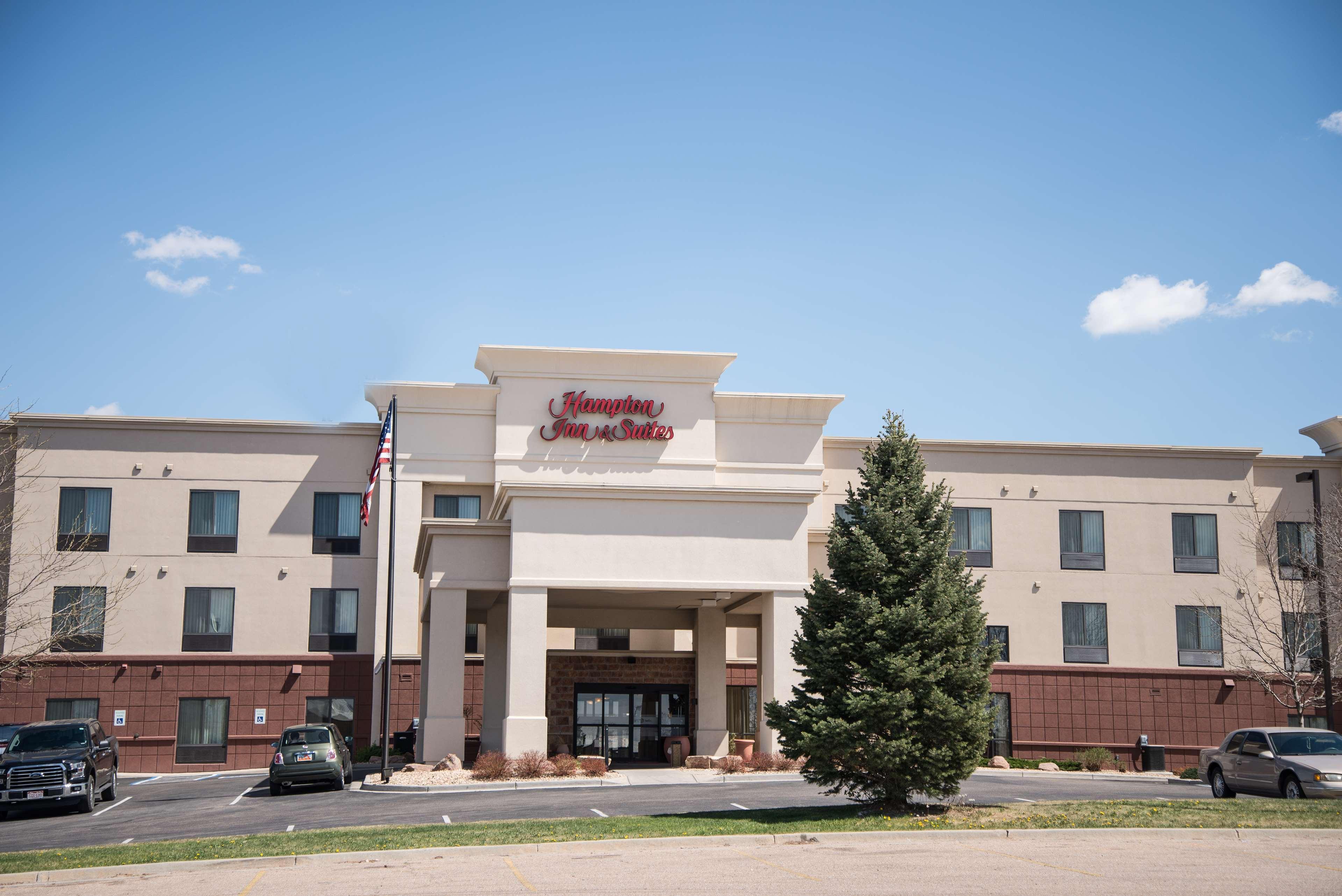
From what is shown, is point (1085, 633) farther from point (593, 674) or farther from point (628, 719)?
point (593, 674)

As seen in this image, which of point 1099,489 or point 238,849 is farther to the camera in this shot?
point 1099,489

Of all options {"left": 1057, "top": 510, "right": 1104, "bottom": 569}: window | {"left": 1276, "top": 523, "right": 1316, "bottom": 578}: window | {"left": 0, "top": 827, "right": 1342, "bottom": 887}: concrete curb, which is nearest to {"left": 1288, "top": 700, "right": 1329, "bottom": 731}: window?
{"left": 1276, "top": 523, "right": 1316, "bottom": 578}: window

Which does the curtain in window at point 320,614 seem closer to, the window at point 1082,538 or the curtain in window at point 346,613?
the curtain in window at point 346,613

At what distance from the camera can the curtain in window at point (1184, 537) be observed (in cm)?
4403

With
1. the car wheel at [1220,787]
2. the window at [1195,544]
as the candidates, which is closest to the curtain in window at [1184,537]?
the window at [1195,544]

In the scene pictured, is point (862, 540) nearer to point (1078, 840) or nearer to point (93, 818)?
point (1078, 840)

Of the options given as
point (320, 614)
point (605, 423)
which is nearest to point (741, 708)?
point (605, 423)

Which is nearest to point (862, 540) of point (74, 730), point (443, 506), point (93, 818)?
point (93, 818)

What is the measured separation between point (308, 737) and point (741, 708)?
18438 mm

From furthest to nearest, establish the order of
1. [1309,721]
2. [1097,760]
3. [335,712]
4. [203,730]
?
[1309,721], [335,712], [203,730], [1097,760]

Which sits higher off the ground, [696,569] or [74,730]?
[696,569]

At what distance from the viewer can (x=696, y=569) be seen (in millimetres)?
30500

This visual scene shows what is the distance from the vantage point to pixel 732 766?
94.9 ft

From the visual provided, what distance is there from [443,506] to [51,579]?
13.9 metres
